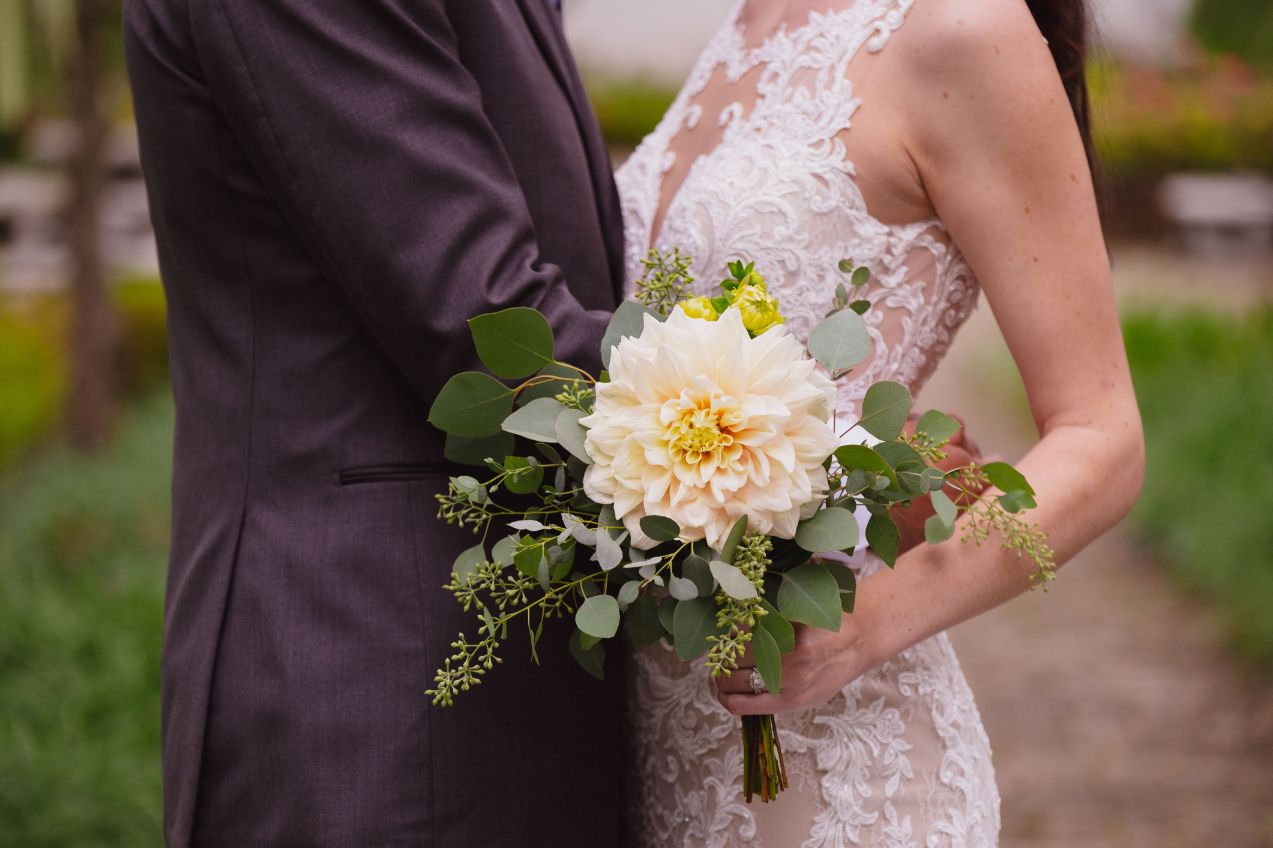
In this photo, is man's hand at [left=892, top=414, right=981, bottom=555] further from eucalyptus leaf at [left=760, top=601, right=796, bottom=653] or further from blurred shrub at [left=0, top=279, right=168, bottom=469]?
blurred shrub at [left=0, top=279, right=168, bottom=469]

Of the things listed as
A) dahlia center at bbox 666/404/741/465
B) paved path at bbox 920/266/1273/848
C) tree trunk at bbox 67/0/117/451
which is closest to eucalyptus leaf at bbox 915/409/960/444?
dahlia center at bbox 666/404/741/465

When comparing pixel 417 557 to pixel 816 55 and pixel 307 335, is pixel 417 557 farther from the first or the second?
pixel 816 55

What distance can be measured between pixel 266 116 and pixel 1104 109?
1.38 meters

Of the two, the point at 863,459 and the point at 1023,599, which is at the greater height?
the point at 863,459

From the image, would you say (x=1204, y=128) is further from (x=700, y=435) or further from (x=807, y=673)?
(x=700, y=435)

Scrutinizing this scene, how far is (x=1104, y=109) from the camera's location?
2150mm

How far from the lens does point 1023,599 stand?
6.86 m

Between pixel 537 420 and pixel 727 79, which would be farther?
pixel 727 79

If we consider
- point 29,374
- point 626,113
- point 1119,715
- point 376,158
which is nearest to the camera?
point 376,158

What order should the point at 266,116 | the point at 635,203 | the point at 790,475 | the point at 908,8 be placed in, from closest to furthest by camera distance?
the point at 790,475
the point at 266,116
the point at 908,8
the point at 635,203

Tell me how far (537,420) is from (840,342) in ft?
1.17

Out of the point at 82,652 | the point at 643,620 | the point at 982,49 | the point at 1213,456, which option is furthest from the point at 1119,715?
the point at 643,620

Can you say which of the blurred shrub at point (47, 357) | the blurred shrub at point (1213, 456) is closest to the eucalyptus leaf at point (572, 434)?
the blurred shrub at point (1213, 456)

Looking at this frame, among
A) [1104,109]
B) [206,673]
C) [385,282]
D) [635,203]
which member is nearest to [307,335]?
[385,282]
